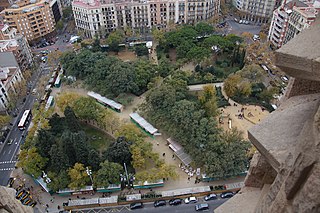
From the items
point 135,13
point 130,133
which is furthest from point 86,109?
point 135,13

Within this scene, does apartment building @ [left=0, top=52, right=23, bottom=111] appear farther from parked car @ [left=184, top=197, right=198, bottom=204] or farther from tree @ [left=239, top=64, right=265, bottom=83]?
tree @ [left=239, top=64, right=265, bottom=83]

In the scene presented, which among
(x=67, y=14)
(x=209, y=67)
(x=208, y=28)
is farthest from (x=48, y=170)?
(x=67, y=14)

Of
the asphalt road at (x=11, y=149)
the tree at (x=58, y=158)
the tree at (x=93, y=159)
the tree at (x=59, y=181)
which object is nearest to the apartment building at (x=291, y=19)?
the tree at (x=93, y=159)

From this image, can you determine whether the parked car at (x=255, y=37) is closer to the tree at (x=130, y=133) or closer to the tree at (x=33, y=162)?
the tree at (x=130, y=133)

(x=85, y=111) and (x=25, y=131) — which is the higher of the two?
(x=85, y=111)

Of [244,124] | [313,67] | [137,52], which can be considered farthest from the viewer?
[137,52]

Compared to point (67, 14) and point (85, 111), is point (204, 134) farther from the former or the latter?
point (67, 14)

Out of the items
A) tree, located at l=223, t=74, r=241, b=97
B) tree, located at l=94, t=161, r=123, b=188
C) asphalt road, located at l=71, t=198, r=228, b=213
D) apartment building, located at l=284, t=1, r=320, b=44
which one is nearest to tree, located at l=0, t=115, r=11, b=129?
tree, located at l=94, t=161, r=123, b=188
